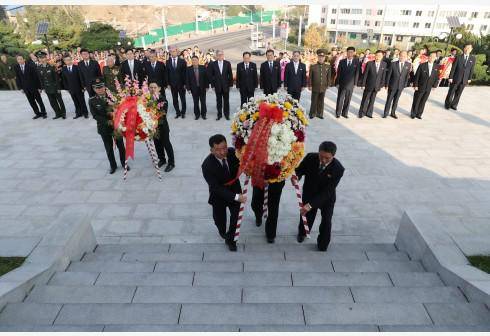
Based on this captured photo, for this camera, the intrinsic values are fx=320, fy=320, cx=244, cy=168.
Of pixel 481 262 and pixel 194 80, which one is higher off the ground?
pixel 194 80

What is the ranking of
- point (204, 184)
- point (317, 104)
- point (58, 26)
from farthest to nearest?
point (58, 26) < point (317, 104) < point (204, 184)

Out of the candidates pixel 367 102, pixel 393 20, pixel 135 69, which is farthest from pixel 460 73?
pixel 393 20

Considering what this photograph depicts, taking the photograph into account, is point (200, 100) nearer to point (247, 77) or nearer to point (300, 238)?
point (247, 77)

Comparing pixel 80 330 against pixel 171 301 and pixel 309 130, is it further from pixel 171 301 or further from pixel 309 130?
pixel 309 130

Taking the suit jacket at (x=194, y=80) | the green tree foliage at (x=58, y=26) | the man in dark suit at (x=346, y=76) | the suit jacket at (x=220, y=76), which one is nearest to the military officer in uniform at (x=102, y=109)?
the suit jacket at (x=194, y=80)

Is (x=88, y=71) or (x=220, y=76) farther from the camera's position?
(x=88, y=71)

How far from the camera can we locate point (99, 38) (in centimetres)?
3678

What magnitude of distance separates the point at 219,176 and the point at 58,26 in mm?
40422

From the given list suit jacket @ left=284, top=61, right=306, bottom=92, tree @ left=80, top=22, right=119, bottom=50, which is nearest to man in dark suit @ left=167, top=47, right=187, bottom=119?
Result: suit jacket @ left=284, top=61, right=306, bottom=92

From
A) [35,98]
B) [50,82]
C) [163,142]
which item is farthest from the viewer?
[35,98]

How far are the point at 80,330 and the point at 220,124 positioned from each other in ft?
27.8

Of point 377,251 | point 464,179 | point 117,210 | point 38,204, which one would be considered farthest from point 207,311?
point 464,179

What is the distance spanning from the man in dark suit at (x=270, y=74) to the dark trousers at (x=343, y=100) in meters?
2.10

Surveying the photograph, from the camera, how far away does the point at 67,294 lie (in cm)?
351
